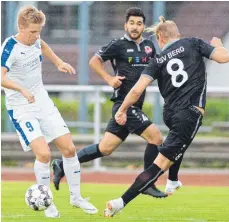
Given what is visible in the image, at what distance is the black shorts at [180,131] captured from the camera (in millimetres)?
9227

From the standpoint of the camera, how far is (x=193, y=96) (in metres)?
9.30

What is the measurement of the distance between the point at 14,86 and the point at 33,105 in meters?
0.50

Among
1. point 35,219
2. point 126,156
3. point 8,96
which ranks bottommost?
point 126,156

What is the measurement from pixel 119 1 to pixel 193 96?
8.48m

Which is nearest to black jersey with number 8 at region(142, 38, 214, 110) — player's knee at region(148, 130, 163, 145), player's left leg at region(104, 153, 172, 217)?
player's left leg at region(104, 153, 172, 217)

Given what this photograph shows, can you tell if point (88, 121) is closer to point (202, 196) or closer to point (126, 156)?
point (126, 156)

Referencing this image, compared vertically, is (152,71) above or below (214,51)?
below

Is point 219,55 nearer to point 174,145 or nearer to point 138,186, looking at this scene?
point 174,145

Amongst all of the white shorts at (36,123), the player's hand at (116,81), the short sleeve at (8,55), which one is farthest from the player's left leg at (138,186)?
the player's hand at (116,81)

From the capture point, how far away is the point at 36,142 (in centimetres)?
938

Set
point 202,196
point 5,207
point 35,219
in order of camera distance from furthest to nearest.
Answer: point 202,196 < point 5,207 < point 35,219

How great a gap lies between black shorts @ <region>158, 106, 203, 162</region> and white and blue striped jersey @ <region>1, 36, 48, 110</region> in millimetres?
1339

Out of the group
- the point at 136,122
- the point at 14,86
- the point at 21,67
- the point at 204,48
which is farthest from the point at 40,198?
the point at 136,122

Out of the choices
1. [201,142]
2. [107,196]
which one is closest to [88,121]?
[201,142]
